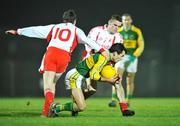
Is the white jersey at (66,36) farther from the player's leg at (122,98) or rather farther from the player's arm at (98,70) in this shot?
the player's leg at (122,98)

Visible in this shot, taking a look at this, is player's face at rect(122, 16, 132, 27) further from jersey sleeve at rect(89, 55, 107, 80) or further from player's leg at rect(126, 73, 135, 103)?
jersey sleeve at rect(89, 55, 107, 80)

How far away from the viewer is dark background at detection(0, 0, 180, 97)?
2292 centimetres

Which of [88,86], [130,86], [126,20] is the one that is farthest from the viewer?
[130,86]

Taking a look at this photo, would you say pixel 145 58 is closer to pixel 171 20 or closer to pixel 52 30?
pixel 171 20

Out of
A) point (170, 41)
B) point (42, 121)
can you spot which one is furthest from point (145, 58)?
point (42, 121)

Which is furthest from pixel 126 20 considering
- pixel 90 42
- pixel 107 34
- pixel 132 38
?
pixel 90 42

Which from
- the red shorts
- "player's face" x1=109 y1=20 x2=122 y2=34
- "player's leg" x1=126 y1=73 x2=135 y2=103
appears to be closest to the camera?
the red shorts

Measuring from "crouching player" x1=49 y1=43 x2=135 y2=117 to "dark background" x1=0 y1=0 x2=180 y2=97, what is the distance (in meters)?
10.8

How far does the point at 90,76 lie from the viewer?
1171 cm

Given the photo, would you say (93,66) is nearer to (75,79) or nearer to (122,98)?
(75,79)

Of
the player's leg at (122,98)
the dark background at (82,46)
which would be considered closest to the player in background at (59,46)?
the player's leg at (122,98)

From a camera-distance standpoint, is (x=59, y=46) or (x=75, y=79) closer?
(x=59, y=46)

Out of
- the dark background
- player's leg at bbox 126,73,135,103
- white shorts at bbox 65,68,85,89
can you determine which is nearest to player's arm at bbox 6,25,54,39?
white shorts at bbox 65,68,85,89

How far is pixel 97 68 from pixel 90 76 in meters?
0.19
